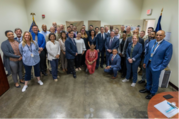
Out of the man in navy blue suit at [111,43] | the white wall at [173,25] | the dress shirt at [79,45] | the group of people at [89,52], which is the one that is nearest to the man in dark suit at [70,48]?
the group of people at [89,52]

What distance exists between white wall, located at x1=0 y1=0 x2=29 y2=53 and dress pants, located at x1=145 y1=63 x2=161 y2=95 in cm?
468

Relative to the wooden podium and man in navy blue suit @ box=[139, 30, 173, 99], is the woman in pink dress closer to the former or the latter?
man in navy blue suit @ box=[139, 30, 173, 99]

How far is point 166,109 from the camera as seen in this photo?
4.84ft

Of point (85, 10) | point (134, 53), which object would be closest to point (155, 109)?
point (134, 53)

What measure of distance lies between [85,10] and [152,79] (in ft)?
15.5

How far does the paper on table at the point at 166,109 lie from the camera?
1399 mm

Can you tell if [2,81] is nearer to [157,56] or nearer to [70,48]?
[70,48]

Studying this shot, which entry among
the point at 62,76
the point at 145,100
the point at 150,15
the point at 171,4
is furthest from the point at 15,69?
the point at 150,15

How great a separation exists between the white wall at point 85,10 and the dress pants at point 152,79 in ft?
13.2

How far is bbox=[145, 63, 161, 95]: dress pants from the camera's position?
2.46 m

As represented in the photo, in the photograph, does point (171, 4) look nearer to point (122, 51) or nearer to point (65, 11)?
point (122, 51)

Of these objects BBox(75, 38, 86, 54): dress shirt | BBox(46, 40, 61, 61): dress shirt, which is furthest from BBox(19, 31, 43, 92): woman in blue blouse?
BBox(75, 38, 86, 54): dress shirt

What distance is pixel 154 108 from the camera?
59.6 inches

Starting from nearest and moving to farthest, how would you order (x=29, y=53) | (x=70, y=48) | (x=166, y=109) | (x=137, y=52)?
(x=166, y=109) → (x=29, y=53) → (x=137, y=52) → (x=70, y=48)
